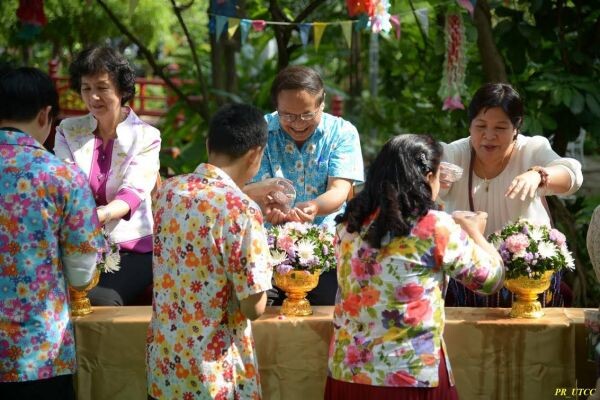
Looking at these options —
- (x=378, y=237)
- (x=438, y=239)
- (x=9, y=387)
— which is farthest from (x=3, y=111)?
(x=438, y=239)

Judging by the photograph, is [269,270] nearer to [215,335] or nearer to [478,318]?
[215,335]

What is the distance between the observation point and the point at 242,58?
9938mm

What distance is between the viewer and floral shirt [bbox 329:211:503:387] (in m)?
2.61

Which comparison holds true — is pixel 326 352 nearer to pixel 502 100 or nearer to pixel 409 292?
pixel 409 292

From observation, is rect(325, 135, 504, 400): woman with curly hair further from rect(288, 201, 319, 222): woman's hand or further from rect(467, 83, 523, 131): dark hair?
rect(467, 83, 523, 131): dark hair

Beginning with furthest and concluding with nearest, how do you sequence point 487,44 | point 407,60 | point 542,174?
point 407,60, point 487,44, point 542,174

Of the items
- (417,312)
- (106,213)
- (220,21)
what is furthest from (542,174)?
(220,21)

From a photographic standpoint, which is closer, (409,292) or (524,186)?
(409,292)

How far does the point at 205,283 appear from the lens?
8.52ft

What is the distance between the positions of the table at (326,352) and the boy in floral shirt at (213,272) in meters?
0.61

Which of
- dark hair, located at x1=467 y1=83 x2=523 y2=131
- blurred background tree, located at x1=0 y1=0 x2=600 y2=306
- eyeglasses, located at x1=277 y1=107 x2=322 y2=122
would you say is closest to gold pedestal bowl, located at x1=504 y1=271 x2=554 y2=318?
dark hair, located at x1=467 y1=83 x2=523 y2=131

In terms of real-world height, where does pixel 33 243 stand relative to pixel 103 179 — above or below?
below

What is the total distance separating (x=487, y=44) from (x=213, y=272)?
141 inches

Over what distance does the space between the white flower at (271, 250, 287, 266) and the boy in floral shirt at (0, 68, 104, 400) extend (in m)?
0.84
